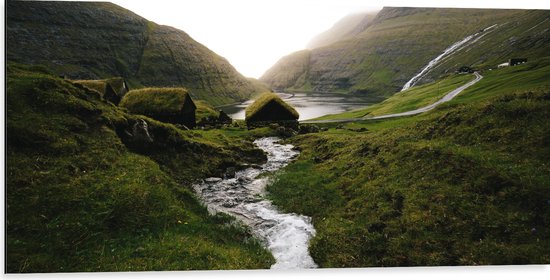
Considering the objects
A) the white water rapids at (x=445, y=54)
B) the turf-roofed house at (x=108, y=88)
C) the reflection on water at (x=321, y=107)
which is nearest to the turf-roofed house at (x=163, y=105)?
the turf-roofed house at (x=108, y=88)

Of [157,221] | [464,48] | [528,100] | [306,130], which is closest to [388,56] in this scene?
[464,48]

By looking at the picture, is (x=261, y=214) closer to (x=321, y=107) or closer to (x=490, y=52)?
(x=490, y=52)

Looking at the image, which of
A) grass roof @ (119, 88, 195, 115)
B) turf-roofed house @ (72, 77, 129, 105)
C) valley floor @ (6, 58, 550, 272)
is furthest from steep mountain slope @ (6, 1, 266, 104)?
grass roof @ (119, 88, 195, 115)

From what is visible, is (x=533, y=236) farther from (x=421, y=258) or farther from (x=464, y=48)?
(x=464, y=48)

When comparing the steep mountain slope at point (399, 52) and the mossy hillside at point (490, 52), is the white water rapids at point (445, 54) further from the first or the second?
the mossy hillside at point (490, 52)

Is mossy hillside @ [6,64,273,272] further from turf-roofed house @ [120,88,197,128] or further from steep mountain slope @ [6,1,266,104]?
turf-roofed house @ [120,88,197,128]

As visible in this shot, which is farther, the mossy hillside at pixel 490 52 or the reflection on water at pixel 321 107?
the reflection on water at pixel 321 107

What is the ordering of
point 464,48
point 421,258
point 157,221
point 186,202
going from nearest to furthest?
1. point 421,258
2. point 157,221
3. point 186,202
4. point 464,48
